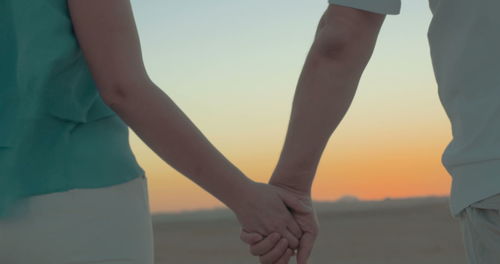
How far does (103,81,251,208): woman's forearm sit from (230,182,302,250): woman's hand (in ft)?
0.83

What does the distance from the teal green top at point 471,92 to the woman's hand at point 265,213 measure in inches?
24.2

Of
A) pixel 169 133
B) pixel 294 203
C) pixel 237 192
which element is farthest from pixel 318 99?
pixel 169 133

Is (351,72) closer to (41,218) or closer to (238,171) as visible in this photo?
(238,171)

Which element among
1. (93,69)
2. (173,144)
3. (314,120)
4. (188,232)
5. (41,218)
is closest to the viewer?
(41,218)

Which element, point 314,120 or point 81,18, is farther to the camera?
point 314,120

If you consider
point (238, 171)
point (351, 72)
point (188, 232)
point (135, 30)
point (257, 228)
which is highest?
point (135, 30)

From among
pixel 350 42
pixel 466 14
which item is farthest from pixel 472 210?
pixel 350 42

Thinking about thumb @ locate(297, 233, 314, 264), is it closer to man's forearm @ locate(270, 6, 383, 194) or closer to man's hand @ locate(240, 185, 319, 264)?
Answer: man's hand @ locate(240, 185, 319, 264)

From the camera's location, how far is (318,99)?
10.2 ft

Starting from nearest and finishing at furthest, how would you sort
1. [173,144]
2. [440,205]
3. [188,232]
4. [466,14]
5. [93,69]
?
[93,69] → [173,144] → [466,14] → [188,232] → [440,205]

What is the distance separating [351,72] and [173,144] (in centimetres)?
112

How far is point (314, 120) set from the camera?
3.12m

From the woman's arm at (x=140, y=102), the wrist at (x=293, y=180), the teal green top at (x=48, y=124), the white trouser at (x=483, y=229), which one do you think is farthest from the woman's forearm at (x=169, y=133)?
the white trouser at (x=483, y=229)

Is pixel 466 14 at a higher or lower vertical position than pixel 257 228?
higher
